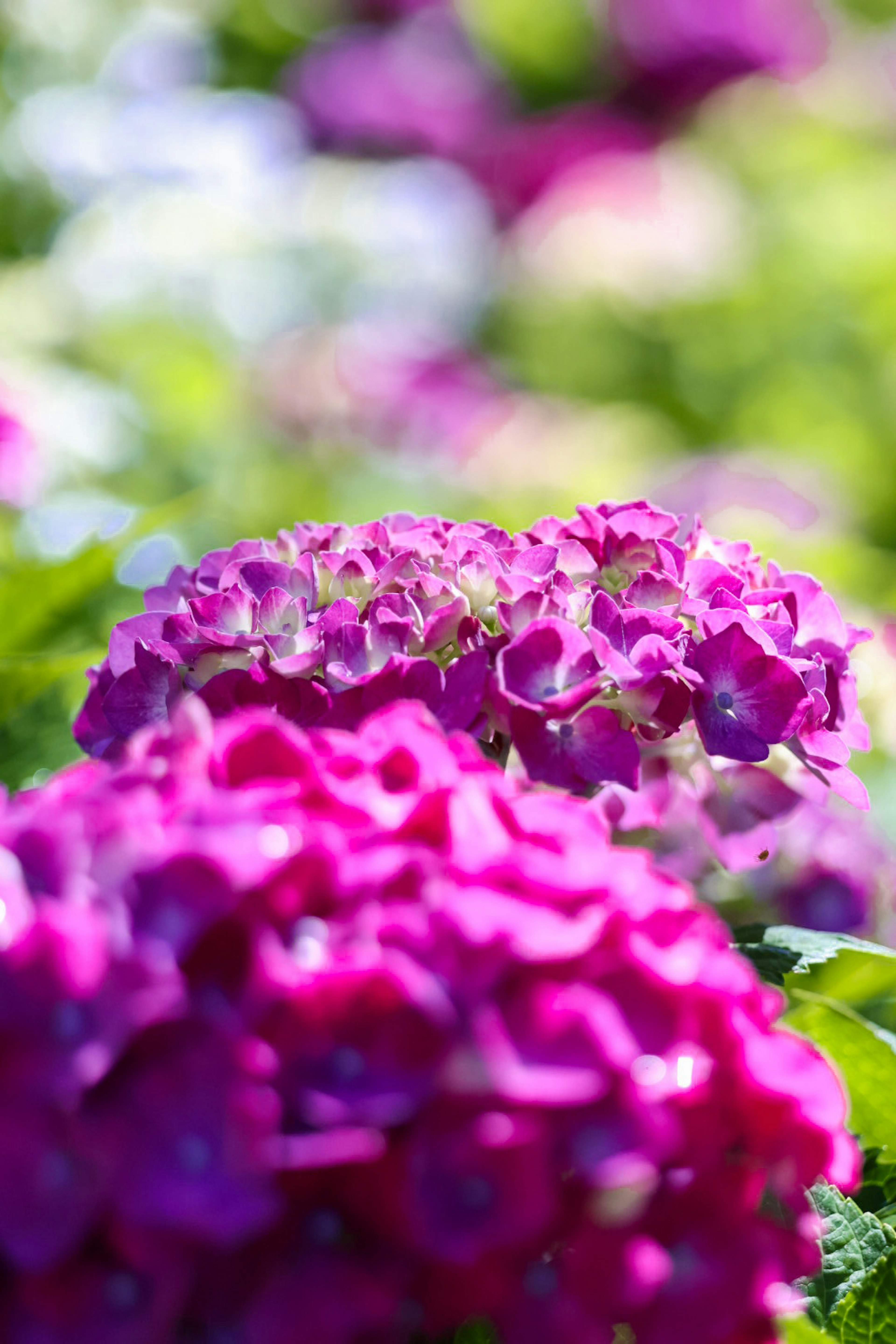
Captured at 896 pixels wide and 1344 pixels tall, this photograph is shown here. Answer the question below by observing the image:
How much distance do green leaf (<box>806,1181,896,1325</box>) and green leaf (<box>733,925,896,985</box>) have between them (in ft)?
0.26

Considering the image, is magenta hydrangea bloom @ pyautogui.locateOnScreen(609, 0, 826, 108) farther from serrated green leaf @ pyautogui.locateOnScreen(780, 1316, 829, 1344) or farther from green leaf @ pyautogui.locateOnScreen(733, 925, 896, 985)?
serrated green leaf @ pyautogui.locateOnScreen(780, 1316, 829, 1344)

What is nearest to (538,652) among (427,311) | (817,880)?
(817,880)

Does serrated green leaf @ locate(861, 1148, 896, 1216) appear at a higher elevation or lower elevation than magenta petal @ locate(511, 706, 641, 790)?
lower

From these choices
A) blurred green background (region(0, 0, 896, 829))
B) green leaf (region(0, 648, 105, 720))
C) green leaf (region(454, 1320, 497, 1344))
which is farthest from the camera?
blurred green background (region(0, 0, 896, 829))

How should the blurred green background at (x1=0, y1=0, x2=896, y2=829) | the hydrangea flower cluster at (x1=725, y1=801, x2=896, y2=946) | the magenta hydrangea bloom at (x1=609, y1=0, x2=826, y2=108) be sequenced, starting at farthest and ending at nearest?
the magenta hydrangea bloom at (x1=609, y1=0, x2=826, y2=108), the blurred green background at (x1=0, y1=0, x2=896, y2=829), the hydrangea flower cluster at (x1=725, y1=801, x2=896, y2=946)

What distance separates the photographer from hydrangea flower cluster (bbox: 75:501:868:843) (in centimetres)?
50

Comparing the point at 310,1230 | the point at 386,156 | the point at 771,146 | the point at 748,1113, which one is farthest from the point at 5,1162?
the point at 386,156

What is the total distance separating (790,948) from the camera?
0.55 m

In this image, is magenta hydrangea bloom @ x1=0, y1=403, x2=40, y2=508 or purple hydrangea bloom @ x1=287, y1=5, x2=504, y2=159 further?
purple hydrangea bloom @ x1=287, y1=5, x2=504, y2=159

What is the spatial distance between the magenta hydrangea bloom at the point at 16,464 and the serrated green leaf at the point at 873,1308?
3.15ft

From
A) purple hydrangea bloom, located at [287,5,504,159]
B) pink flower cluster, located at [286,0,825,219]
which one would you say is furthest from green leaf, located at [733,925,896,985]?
purple hydrangea bloom, located at [287,5,504,159]

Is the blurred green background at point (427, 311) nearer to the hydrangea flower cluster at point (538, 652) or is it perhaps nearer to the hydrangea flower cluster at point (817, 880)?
the hydrangea flower cluster at point (817, 880)

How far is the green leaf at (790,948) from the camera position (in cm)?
53

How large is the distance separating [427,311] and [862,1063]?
250cm
